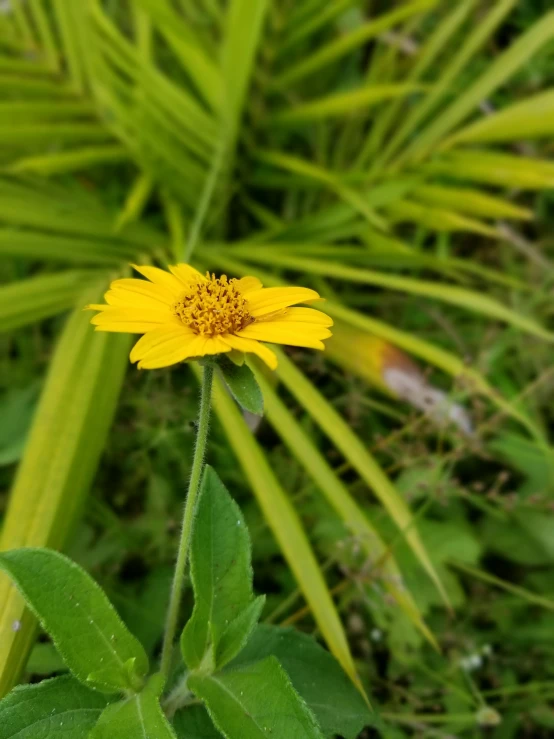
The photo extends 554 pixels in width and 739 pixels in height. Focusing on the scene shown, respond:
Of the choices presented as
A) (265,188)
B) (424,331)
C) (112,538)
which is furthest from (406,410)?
(265,188)

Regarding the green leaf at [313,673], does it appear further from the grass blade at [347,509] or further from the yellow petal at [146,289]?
the yellow petal at [146,289]

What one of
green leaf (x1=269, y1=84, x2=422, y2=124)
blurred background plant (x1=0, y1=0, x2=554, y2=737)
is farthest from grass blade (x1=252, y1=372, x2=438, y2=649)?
green leaf (x1=269, y1=84, x2=422, y2=124)

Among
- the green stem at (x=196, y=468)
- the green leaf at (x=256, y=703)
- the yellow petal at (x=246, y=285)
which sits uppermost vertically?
the yellow petal at (x=246, y=285)

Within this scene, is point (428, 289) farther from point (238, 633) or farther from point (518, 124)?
point (238, 633)

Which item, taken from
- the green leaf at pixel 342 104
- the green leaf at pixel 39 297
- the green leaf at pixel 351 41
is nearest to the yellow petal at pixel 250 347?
the green leaf at pixel 39 297

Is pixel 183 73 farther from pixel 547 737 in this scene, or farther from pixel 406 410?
pixel 547 737

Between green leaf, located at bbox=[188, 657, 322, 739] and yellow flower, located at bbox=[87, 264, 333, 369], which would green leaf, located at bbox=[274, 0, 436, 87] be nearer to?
yellow flower, located at bbox=[87, 264, 333, 369]

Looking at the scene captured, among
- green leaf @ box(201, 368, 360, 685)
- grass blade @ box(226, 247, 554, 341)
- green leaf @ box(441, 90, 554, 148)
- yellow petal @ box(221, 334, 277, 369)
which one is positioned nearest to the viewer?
yellow petal @ box(221, 334, 277, 369)
